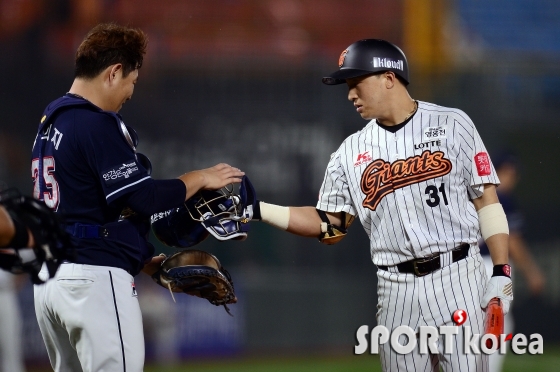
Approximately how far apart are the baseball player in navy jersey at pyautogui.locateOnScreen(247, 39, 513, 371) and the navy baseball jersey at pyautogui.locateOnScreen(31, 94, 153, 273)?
951 mm

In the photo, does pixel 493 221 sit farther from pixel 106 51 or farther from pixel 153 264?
pixel 106 51

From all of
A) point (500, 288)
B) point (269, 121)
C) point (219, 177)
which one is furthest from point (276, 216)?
point (269, 121)

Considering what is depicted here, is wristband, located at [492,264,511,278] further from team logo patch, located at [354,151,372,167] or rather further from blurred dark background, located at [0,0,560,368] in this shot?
blurred dark background, located at [0,0,560,368]

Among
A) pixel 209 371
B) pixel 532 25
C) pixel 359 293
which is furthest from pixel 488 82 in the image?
pixel 209 371

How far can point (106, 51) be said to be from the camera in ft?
9.78

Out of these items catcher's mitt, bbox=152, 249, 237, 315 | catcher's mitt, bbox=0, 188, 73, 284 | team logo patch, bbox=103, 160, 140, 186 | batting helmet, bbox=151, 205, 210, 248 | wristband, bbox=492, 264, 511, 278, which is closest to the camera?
catcher's mitt, bbox=0, 188, 73, 284

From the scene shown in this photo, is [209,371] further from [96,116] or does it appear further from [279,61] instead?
[96,116]

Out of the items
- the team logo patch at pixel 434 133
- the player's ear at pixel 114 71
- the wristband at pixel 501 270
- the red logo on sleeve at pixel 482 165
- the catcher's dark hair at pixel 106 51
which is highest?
the catcher's dark hair at pixel 106 51

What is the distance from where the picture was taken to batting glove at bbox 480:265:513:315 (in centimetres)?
304

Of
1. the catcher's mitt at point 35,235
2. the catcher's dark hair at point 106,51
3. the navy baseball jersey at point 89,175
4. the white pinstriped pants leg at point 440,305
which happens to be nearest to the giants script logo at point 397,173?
the white pinstriped pants leg at point 440,305

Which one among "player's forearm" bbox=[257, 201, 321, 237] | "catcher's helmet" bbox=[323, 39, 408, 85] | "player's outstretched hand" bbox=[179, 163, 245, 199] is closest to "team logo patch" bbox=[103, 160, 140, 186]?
"player's outstretched hand" bbox=[179, 163, 245, 199]

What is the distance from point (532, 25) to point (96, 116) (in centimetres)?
807

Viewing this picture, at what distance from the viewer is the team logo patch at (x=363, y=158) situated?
10.9ft

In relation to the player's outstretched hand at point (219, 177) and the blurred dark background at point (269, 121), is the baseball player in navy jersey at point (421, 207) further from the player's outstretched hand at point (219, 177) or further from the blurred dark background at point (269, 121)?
the blurred dark background at point (269, 121)
